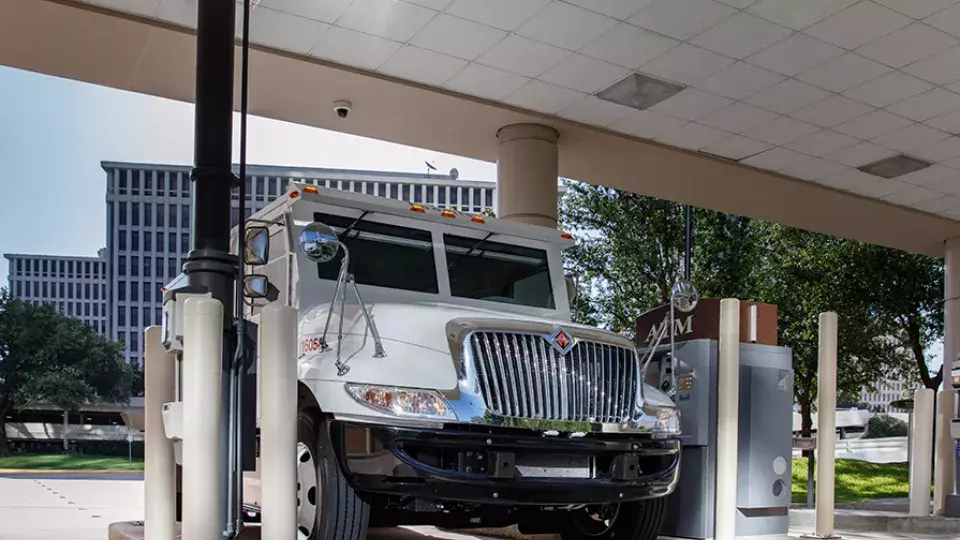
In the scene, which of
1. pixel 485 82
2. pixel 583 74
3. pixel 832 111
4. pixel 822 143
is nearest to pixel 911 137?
pixel 822 143

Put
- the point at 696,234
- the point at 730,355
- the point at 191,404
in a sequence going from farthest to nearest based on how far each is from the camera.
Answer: the point at 696,234
the point at 730,355
the point at 191,404

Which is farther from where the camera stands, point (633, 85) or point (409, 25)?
point (633, 85)

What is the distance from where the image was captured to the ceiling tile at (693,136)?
12.9 metres

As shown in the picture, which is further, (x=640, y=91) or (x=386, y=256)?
(x=640, y=91)

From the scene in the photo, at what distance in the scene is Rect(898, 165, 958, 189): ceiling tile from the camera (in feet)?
47.3

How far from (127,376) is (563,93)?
300ft

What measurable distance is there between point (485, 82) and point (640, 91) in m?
1.75

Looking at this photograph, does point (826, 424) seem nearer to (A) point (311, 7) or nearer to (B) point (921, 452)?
(B) point (921, 452)

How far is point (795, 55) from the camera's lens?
10570 mm

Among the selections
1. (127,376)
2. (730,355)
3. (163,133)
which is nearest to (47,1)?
(730,355)

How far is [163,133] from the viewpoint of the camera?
173250 millimetres

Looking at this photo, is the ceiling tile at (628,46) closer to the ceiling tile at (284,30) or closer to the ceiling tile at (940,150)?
the ceiling tile at (284,30)

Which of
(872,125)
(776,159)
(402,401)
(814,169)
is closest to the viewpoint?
(402,401)

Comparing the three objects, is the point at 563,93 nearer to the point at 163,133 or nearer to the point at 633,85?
the point at 633,85
